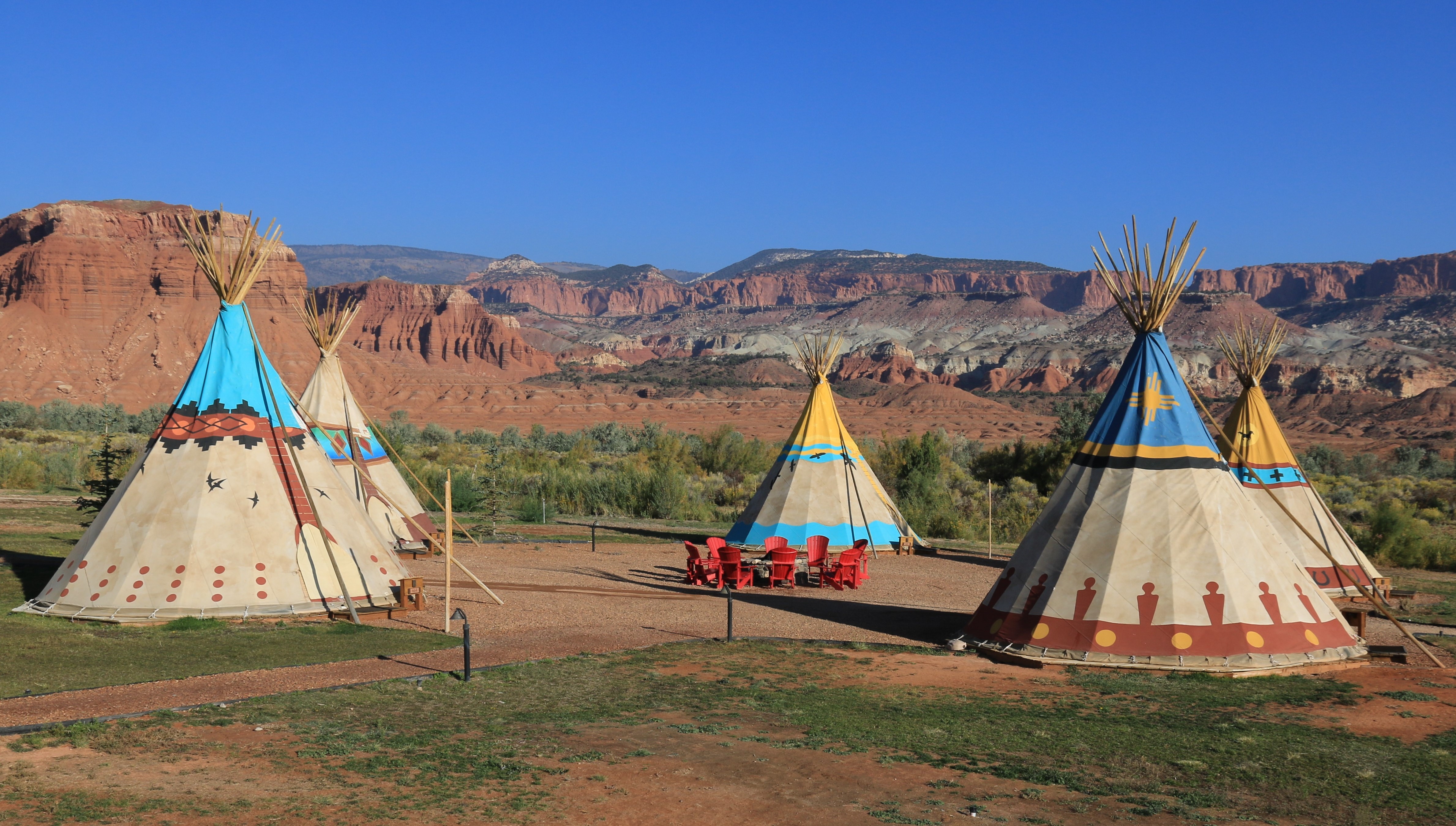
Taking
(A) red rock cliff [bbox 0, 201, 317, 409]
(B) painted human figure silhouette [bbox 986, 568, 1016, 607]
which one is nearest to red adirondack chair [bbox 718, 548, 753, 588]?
(B) painted human figure silhouette [bbox 986, 568, 1016, 607]

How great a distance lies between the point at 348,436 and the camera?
2014 centimetres

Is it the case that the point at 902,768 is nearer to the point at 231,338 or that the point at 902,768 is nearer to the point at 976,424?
the point at 231,338

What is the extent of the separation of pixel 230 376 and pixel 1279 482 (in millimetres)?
15659

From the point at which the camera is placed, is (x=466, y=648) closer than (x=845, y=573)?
Yes

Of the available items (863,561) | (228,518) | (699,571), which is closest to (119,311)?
(699,571)

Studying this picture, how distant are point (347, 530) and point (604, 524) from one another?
1346cm

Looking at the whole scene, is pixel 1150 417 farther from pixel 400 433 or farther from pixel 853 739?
pixel 400 433

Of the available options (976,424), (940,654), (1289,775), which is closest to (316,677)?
(940,654)

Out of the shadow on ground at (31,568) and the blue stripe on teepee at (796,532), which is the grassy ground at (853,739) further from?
the blue stripe on teepee at (796,532)

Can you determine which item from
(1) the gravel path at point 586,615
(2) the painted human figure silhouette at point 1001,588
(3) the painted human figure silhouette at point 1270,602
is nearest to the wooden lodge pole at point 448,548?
(1) the gravel path at point 586,615

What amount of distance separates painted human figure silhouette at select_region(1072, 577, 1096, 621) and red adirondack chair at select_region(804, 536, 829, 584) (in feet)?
21.3

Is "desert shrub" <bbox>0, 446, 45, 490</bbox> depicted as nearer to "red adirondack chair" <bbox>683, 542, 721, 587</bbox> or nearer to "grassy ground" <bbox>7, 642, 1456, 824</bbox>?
"red adirondack chair" <bbox>683, 542, 721, 587</bbox>

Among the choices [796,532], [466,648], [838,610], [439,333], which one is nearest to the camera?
[466,648]

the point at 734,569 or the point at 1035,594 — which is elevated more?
the point at 1035,594
